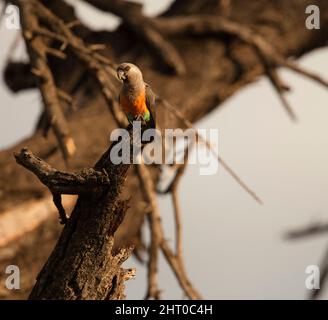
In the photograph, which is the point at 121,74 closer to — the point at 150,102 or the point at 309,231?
the point at 150,102

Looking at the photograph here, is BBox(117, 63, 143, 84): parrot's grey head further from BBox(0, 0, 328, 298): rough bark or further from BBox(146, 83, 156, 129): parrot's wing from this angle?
BBox(0, 0, 328, 298): rough bark

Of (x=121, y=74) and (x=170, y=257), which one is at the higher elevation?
(x=121, y=74)

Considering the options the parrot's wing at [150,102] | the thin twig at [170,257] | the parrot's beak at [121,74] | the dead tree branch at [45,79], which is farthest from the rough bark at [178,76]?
the parrot's beak at [121,74]

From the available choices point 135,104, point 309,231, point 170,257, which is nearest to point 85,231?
point 135,104

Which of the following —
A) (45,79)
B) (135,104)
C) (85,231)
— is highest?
(45,79)

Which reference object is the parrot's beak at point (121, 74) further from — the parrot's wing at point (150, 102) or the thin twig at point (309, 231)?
the thin twig at point (309, 231)
